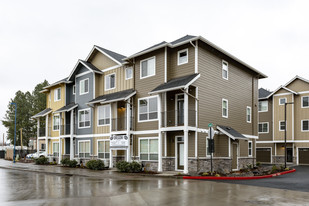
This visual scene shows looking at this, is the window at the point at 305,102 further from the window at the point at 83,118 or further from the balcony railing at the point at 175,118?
the window at the point at 83,118

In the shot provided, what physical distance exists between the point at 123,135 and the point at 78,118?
8634mm

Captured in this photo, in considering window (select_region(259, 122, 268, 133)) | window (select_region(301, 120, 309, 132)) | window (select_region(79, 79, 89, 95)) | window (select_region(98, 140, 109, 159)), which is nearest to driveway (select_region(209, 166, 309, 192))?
window (select_region(98, 140, 109, 159))

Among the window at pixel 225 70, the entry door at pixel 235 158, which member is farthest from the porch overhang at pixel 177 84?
the entry door at pixel 235 158

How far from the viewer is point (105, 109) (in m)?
27.2

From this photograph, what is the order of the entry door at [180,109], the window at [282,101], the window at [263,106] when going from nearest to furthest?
the entry door at [180,109] < the window at [282,101] < the window at [263,106]

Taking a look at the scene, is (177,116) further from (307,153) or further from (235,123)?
(307,153)

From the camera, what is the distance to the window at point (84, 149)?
94.8 ft

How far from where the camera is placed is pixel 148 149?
2267cm

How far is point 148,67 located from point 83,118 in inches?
405

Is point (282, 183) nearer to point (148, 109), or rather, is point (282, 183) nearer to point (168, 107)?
point (168, 107)

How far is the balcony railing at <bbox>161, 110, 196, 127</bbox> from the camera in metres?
20.4

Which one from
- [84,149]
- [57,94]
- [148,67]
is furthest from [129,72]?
[57,94]

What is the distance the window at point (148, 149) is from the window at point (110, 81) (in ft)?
22.2

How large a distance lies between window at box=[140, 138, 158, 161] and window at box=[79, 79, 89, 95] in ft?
31.9
